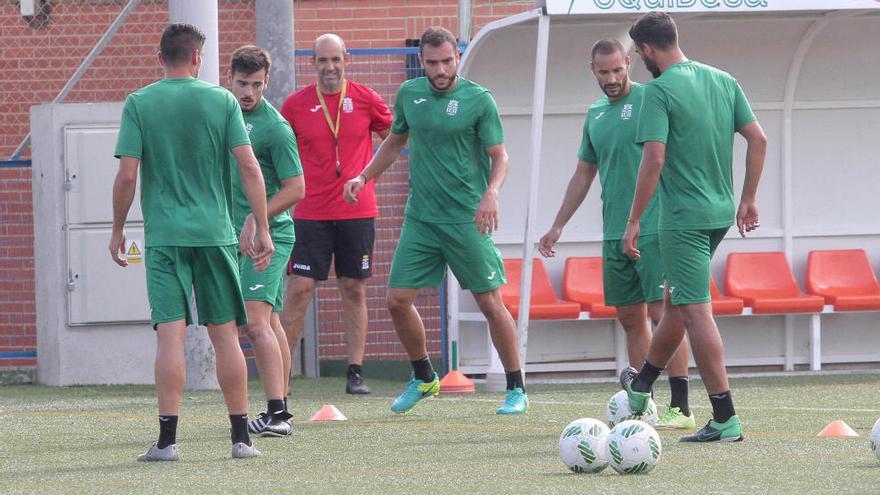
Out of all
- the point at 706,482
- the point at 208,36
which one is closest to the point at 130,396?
the point at 208,36

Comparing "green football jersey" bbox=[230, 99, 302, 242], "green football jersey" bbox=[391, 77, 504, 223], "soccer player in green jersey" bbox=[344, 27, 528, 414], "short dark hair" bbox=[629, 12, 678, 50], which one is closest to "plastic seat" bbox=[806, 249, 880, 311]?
"soccer player in green jersey" bbox=[344, 27, 528, 414]

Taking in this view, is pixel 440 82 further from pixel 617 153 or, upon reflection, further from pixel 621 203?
pixel 621 203

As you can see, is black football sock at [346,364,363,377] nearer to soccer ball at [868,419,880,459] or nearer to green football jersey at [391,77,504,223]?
green football jersey at [391,77,504,223]

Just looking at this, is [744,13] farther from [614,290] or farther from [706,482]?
[706,482]

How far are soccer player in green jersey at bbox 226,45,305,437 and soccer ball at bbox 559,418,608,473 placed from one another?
2.02 m

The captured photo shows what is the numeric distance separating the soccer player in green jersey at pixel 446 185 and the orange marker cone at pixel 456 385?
178 centimetres

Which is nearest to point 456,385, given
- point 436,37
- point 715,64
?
point 436,37

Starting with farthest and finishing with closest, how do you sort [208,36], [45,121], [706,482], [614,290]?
[45,121]
[208,36]
[614,290]
[706,482]

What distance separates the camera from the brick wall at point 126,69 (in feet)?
40.9

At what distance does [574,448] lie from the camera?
5988 millimetres

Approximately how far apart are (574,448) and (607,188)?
263 centimetres

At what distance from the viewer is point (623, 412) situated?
771 centimetres

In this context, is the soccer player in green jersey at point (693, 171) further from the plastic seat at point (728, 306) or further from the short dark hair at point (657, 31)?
the plastic seat at point (728, 306)

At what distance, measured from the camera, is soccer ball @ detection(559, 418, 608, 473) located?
19.6 ft
